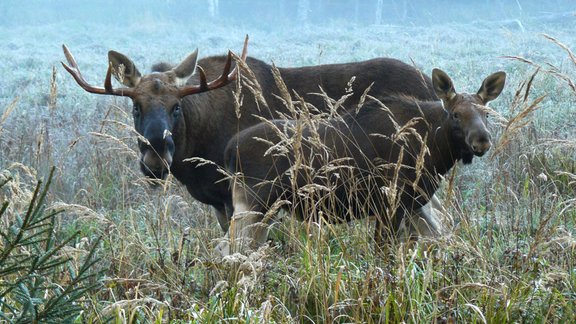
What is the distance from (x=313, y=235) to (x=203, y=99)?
135 inches

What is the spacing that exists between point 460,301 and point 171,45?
24550 mm

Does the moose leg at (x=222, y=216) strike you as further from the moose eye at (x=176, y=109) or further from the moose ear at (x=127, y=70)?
the moose ear at (x=127, y=70)

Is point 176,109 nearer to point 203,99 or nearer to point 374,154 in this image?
point 203,99

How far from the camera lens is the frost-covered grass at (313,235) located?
4.18m

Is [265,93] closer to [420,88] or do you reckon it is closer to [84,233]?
[420,88]

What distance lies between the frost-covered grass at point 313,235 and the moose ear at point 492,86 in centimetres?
16

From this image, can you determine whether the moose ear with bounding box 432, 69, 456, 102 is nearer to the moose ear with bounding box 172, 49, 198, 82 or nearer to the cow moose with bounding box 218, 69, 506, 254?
the cow moose with bounding box 218, 69, 506, 254

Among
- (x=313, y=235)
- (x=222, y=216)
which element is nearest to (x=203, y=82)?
(x=222, y=216)

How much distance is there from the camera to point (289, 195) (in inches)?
253

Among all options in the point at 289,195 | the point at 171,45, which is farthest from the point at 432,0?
the point at 289,195

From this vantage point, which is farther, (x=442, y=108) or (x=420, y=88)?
(x=420, y=88)

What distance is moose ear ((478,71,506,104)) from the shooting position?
612cm

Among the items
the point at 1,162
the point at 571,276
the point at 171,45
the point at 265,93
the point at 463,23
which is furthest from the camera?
the point at 463,23

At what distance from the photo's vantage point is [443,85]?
6.24m
